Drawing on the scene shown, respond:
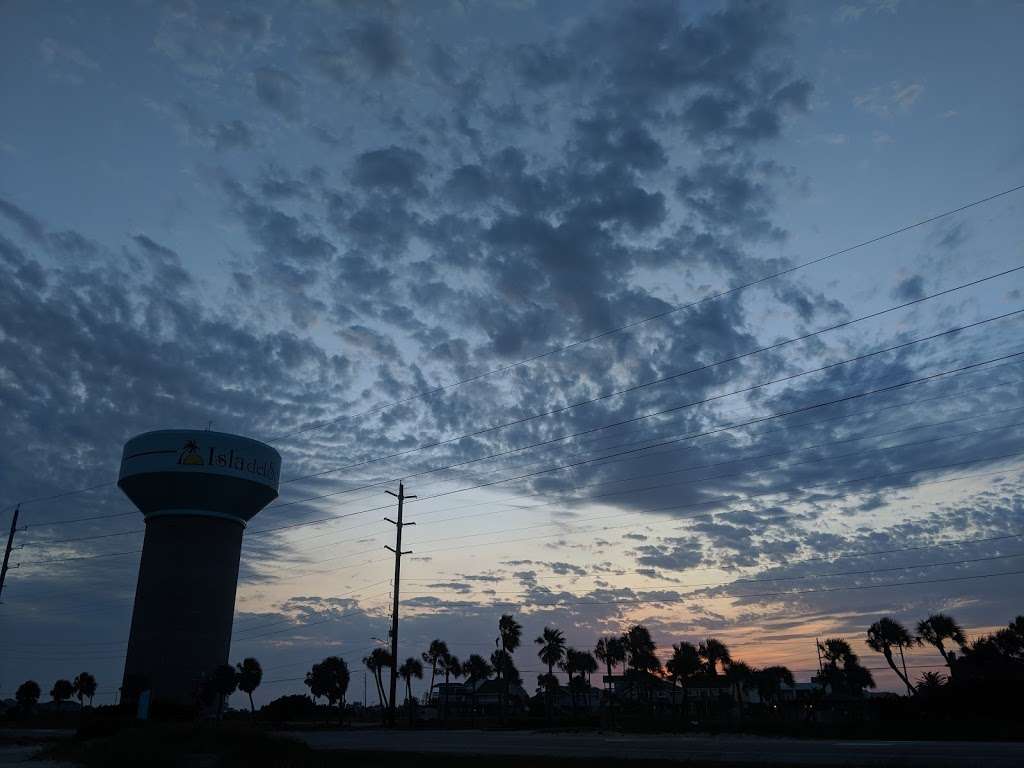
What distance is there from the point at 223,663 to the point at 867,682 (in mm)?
88899

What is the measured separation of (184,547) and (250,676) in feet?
145

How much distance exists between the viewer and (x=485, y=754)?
32312 mm

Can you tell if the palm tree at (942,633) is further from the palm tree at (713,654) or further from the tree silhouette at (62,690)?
the tree silhouette at (62,690)

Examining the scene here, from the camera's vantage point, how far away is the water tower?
248 feet

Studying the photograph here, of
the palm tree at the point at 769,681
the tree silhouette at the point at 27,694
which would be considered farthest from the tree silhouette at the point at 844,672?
the tree silhouette at the point at 27,694

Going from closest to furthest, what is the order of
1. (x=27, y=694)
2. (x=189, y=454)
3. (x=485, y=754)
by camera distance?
(x=485, y=754), (x=189, y=454), (x=27, y=694)

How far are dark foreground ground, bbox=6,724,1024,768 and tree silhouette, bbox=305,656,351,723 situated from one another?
78.5 meters

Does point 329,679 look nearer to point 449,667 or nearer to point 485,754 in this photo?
point 449,667

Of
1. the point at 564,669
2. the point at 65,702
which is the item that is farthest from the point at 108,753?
the point at 65,702

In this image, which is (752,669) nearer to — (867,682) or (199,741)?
(867,682)

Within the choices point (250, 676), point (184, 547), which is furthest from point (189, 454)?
point (250, 676)

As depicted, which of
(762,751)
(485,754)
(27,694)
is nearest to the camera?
(762,751)

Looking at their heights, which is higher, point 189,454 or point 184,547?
point 189,454

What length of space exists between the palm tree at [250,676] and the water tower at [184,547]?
35866mm
